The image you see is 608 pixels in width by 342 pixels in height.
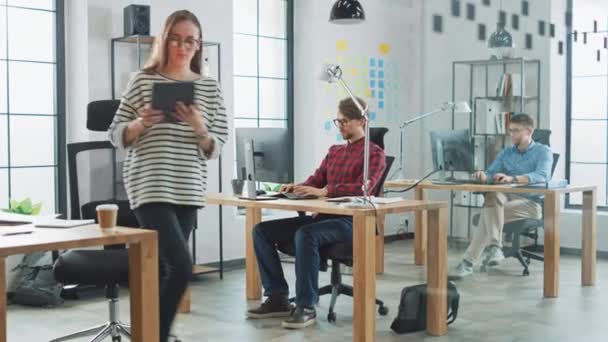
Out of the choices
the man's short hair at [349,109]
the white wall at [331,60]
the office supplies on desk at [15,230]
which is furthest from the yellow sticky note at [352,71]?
the office supplies on desk at [15,230]

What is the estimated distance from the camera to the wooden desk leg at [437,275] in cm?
341

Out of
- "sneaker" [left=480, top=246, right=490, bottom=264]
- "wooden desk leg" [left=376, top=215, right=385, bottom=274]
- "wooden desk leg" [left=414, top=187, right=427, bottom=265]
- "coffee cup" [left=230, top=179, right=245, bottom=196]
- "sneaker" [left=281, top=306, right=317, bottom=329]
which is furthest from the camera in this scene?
"coffee cup" [left=230, top=179, right=245, bottom=196]

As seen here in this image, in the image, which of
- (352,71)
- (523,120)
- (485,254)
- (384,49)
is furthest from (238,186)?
(523,120)

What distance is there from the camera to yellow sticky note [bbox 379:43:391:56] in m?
3.55

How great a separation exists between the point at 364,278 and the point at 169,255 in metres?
0.96

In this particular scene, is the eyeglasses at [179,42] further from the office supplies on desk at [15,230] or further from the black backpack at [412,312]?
the black backpack at [412,312]

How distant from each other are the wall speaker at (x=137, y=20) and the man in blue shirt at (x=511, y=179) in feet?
8.19

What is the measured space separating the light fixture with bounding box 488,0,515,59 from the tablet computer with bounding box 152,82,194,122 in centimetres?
120

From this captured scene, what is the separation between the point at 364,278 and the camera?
136 inches

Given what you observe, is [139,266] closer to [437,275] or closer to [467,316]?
[437,275]

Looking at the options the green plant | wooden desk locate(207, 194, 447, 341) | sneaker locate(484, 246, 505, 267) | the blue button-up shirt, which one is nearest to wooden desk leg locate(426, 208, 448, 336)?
wooden desk locate(207, 194, 447, 341)

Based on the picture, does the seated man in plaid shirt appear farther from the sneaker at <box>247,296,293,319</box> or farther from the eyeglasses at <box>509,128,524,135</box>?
the eyeglasses at <box>509,128,524,135</box>

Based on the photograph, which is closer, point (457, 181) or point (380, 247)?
point (457, 181)

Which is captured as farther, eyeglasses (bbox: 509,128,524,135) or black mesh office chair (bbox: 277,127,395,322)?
black mesh office chair (bbox: 277,127,395,322)
